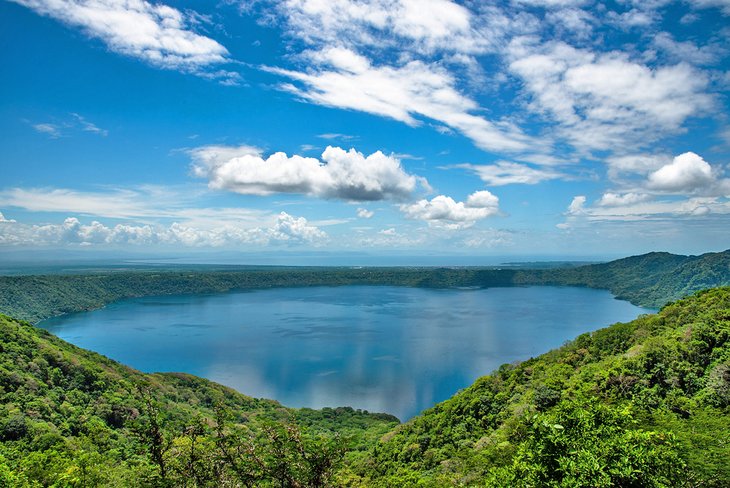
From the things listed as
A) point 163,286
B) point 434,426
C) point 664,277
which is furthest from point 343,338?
point 664,277

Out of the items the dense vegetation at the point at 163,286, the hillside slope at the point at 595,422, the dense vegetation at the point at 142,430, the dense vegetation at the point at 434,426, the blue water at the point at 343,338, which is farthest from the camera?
the dense vegetation at the point at 163,286

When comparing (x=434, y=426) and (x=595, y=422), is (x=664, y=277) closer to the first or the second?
(x=434, y=426)

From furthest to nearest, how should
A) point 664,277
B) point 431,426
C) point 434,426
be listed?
point 664,277 < point 431,426 < point 434,426

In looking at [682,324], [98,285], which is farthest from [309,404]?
[98,285]

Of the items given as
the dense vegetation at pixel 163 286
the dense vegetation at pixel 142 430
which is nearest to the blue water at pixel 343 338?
the dense vegetation at pixel 163 286

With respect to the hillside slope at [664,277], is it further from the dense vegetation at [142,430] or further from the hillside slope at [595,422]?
the dense vegetation at [142,430]

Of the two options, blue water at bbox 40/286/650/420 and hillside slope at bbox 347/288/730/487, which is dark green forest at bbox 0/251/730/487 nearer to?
hillside slope at bbox 347/288/730/487
